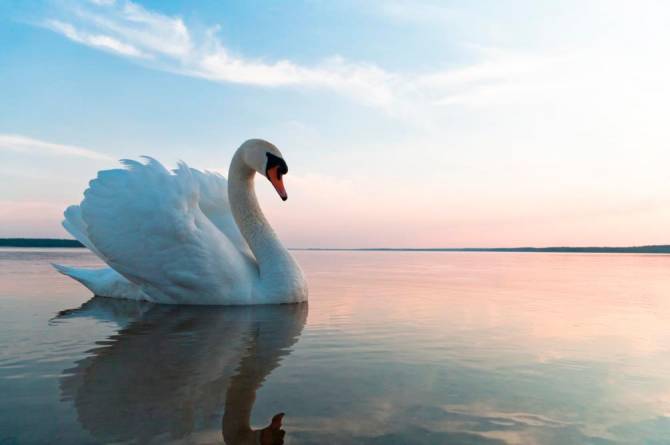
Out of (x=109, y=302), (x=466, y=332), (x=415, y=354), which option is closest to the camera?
(x=415, y=354)

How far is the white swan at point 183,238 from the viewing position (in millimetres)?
7652

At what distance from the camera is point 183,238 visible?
24.8 feet

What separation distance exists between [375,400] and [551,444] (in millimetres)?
1131

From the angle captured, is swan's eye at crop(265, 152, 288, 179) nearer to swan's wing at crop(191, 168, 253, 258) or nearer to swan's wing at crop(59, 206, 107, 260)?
swan's wing at crop(191, 168, 253, 258)

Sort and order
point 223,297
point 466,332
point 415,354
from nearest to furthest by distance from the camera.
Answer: point 415,354 → point 466,332 → point 223,297

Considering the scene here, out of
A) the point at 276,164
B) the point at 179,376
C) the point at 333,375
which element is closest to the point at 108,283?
the point at 276,164

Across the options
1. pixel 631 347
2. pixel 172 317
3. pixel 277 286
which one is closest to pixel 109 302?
pixel 172 317

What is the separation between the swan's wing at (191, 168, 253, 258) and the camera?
33.1ft

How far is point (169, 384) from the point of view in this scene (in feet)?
13.0

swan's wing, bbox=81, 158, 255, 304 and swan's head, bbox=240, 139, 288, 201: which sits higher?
swan's head, bbox=240, 139, 288, 201

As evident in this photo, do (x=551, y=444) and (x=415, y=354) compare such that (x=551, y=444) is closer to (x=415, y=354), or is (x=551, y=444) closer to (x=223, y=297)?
(x=415, y=354)

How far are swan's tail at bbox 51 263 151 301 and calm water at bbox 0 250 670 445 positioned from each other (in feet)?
3.58

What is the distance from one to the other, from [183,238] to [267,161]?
6.68ft

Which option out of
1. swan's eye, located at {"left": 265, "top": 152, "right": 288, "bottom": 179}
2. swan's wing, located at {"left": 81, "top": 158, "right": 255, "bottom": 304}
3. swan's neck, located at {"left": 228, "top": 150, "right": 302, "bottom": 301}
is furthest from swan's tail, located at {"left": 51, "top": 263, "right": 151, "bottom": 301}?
swan's eye, located at {"left": 265, "top": 152, "right": 288, "bottom": 179}
